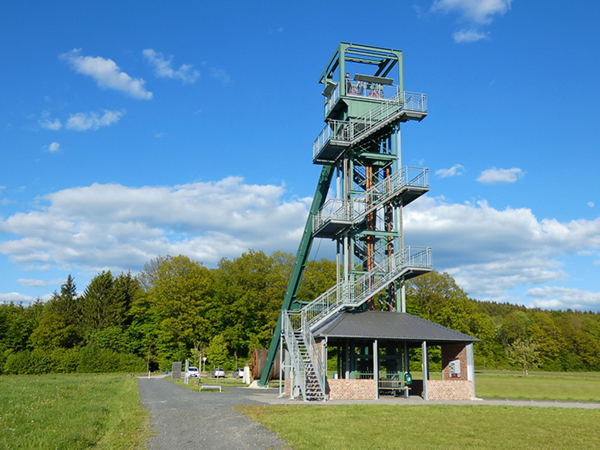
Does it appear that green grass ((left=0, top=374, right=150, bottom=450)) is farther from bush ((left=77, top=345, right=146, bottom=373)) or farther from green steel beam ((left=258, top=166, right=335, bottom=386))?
bush ((left=77, top=345, right=146, bottom=373))

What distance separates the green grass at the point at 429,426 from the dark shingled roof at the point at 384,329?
199 inches

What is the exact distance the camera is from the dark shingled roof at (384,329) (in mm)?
24219

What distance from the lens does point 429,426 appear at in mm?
14047

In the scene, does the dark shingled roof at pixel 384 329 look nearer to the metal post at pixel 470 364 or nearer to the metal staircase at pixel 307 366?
the metal post at pixel 470 364

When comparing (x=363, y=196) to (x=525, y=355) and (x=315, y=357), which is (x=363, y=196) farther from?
(x=525, y=355)

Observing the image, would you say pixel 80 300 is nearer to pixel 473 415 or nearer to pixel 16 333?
pixel 16 333

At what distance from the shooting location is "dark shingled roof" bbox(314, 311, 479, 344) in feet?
79.5

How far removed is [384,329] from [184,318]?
1585 inches

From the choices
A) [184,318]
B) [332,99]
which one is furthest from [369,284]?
[184,318]

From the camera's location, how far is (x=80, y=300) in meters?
76.0

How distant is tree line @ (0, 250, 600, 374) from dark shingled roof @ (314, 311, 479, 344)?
30.4 meters

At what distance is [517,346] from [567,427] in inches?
2431

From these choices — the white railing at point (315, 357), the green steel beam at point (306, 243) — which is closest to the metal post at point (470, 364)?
the white railing at point (315, 357)

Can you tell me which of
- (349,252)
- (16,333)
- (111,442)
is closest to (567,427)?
(111,442)
